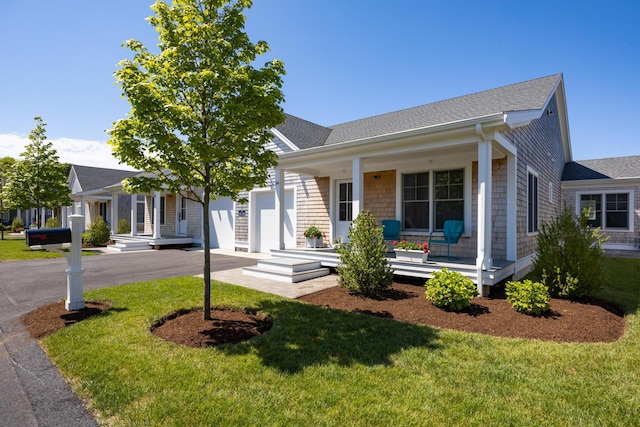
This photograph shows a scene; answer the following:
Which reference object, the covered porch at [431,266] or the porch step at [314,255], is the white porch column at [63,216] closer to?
the porch step at [314,255]

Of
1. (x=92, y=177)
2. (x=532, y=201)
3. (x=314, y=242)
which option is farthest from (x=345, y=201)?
(x=92, y=177)

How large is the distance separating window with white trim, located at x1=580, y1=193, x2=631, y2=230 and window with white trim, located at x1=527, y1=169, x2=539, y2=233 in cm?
626

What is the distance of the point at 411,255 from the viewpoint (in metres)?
7.11

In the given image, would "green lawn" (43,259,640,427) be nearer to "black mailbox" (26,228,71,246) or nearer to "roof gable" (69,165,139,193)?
"black mailbox" (26,228,71,246)

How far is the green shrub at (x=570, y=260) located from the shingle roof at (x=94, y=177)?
30.9 m

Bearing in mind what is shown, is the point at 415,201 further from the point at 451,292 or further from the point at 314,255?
the point at 451,292

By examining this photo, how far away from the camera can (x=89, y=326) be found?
4336mm

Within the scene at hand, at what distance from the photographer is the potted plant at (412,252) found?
22.9 feet

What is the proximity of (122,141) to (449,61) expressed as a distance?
1019 cm

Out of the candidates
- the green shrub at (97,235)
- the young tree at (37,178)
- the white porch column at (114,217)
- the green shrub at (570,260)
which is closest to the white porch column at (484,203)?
the green shrub at (570,260)

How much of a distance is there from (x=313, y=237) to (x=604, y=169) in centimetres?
1460

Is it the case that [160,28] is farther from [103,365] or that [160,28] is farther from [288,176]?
[288,176]

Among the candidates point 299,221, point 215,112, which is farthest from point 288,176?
point 215,112

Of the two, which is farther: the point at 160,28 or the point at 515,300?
the point at 515,300
